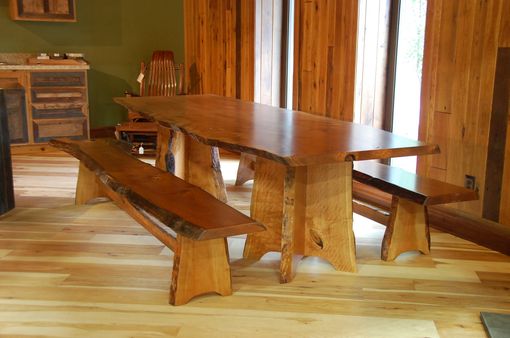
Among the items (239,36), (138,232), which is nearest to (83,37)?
(239,36)

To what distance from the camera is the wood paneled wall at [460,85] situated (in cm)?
308

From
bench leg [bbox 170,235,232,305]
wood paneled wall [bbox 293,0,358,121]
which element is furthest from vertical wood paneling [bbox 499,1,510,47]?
bench leg [bbox 170,235,232,305]

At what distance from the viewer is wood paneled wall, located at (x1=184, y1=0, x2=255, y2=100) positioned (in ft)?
17.7

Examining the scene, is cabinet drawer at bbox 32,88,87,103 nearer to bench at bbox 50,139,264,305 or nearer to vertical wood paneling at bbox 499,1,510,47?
bench at bbox 50,139,264,305

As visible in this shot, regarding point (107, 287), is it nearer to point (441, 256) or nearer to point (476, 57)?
point (441, 256)

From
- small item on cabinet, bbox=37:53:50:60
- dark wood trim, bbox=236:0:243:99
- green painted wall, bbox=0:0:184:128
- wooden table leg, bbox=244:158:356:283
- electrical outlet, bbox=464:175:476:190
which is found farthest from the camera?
green painted wall, bbox=0:0:184:128

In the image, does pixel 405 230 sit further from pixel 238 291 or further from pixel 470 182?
pixel 238 291

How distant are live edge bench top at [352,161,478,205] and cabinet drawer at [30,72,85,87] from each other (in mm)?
3506

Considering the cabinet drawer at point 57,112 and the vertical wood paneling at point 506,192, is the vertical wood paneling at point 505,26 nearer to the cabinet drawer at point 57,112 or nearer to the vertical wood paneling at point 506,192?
the vertical wood paneling at point 506,192

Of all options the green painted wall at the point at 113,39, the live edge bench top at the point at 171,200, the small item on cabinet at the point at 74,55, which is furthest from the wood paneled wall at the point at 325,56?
the small item on cabinet at the point at 74,55

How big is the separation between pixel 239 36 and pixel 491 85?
2.94 meters

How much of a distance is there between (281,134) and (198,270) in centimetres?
75

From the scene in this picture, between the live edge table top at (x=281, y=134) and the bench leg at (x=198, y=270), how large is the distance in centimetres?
44

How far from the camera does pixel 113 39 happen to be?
6.32 m
